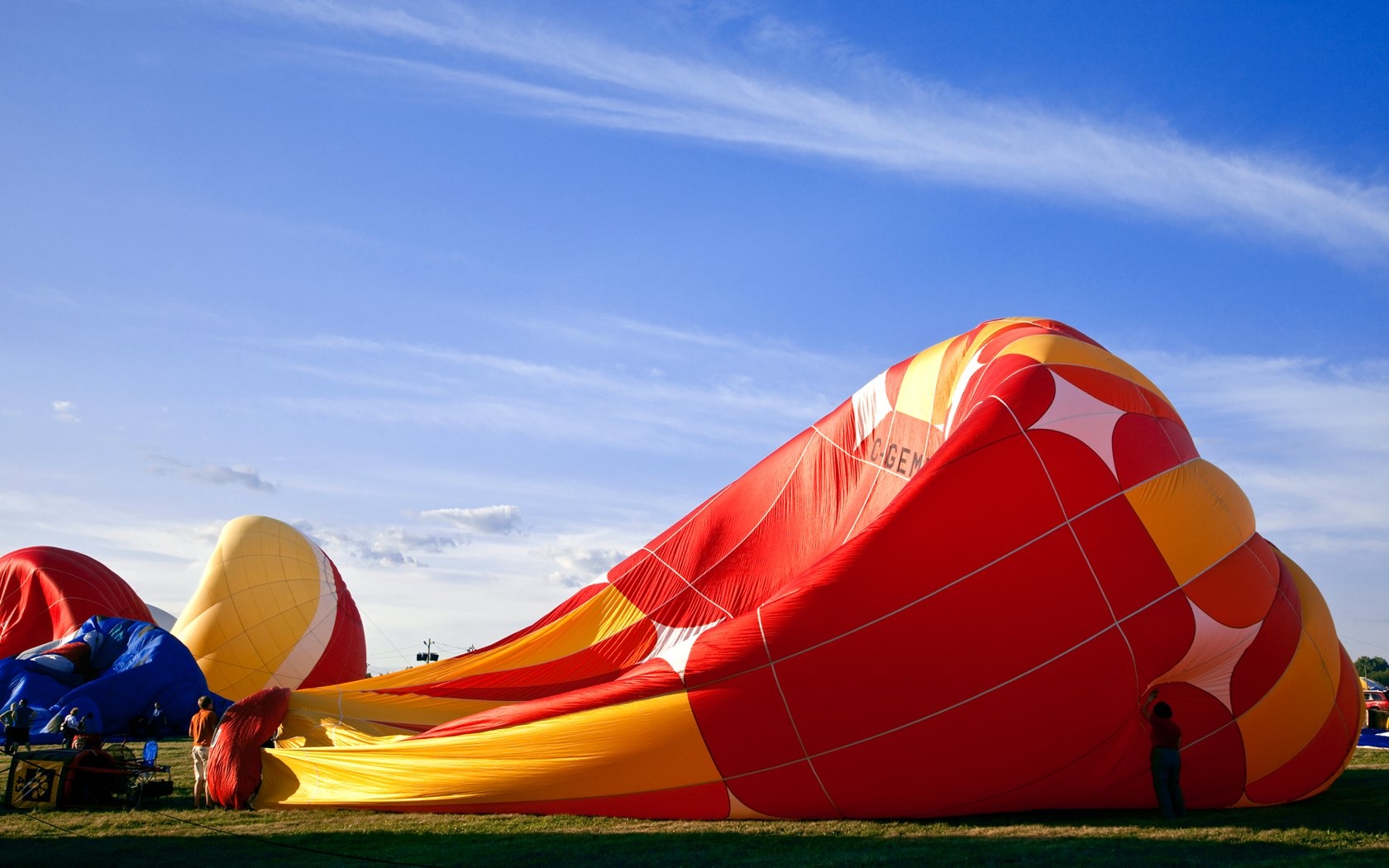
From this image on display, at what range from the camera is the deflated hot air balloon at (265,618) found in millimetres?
19172

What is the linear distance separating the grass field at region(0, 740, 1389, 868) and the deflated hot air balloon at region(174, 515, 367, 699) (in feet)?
37.3

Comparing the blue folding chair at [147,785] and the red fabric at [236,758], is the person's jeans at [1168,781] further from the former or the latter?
the blue folding chair at [147,785]

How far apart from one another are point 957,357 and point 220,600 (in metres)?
14.8

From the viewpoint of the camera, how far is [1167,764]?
771cm

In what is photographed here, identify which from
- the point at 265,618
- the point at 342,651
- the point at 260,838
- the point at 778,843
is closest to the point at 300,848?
the point at 260,838

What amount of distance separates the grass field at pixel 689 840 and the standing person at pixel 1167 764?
19 cm

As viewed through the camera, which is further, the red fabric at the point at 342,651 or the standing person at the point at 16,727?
the red fabric at the point at 342,651

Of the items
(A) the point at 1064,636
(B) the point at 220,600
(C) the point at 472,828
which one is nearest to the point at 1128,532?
(A) the point at 1064,636

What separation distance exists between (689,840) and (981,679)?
2.41 meters

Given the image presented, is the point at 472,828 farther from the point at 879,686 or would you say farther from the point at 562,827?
the point at 879,686

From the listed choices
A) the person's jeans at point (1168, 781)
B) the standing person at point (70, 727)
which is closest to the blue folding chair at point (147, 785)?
the standing person at point (70, 727)

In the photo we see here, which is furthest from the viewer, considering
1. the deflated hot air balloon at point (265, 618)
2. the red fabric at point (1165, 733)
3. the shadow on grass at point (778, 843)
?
the deflated hot air balloon at point (265, 618)

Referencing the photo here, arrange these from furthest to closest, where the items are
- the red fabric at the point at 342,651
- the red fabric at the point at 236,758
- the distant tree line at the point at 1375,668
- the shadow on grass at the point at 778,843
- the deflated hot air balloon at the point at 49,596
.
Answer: the distant tree line at the point at 1375,668 → the red fabric at the point at 342,651 → the deflated hot air balloon at the point at 49,596 → the red fabric at the point at 236,758 → the shadow on grass at the point at 778,843

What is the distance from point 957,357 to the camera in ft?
34.5
